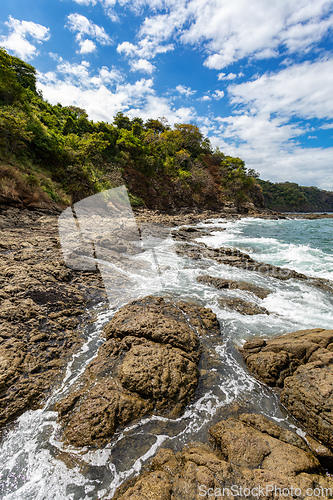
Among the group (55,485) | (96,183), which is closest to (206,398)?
(55,485)

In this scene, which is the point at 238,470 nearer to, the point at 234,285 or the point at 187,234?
the point at 234,285

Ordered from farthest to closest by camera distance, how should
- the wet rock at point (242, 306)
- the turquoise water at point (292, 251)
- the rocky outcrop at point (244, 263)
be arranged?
the turquoise water at point (292, 251), the rocky outcrop at point (244, 263), the wet rock at point (242, 306)

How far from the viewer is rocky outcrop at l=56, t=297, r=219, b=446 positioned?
339 cm

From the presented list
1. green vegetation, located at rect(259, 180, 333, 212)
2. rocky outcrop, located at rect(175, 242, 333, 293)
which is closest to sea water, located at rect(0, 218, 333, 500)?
rocky outcrop, located at rect(175, 242, 333, 293)

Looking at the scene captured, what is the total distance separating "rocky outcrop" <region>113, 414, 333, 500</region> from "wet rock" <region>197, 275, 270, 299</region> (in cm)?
580

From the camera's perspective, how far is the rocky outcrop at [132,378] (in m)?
3.39

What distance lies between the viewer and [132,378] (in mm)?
3906

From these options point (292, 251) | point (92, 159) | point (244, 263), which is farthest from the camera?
point (92, 159)

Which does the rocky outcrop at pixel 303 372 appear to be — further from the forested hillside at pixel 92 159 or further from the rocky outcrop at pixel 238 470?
the forested hillside at pixel 92 159

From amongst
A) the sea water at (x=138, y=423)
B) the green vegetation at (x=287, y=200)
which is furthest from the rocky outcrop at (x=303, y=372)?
the green vegetation at (x=287, y=200)

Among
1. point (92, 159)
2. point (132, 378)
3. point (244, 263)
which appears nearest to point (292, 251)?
point (244, 263)

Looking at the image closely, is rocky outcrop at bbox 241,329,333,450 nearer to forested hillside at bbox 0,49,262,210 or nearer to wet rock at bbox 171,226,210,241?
wet rock at bbox 171,226,210,241

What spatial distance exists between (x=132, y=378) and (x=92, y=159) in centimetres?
2915

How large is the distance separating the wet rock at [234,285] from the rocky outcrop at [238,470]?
19.0 feet
